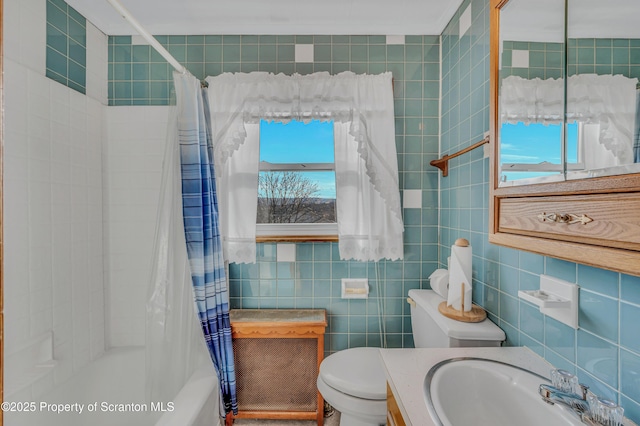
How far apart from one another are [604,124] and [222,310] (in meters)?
1.61

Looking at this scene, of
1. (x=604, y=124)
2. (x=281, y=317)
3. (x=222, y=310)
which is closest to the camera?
(x=604, y=124)

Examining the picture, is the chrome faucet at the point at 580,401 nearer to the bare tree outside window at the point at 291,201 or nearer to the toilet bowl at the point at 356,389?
the toilet bowl at the point at 356,389

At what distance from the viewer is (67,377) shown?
56.8 inches

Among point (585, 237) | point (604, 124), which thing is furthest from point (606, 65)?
point (585, 237)

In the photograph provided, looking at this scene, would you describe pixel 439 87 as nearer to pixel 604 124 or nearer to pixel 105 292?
pixel 604 124

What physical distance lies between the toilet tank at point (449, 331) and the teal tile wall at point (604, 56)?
3.17ft

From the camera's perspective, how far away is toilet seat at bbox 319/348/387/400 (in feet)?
4.40

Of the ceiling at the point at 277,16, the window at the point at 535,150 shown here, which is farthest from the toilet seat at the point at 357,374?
the ceiling at the point at 277,16

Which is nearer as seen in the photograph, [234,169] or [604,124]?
[604,124]

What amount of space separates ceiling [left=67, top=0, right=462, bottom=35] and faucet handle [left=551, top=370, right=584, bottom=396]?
1753 mm

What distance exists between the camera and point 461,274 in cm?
132

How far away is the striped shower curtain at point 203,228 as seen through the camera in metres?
1.44

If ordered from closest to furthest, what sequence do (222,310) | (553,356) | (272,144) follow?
1. (553,356)
2. (222,310)
3. (272,144)

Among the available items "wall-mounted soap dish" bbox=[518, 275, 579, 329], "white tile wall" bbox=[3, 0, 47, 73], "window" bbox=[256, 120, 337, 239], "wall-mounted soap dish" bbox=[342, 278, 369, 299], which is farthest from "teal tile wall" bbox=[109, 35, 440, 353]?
"wall-mounted soap dish" bbox=[518, 275, 579, 329]
